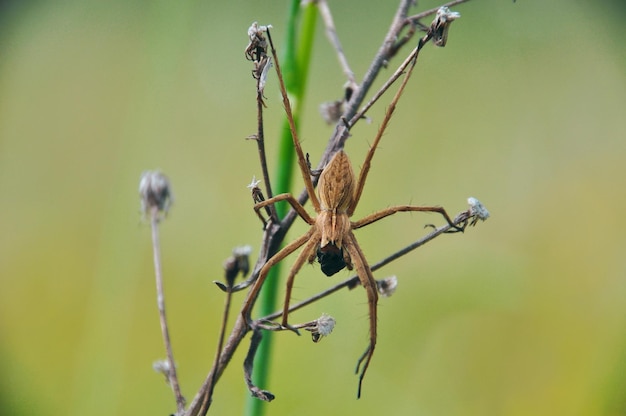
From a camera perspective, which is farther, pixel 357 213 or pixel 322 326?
pixel 357 213

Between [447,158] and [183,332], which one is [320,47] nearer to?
[447,158]

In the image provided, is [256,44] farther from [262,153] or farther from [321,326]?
[321,326]

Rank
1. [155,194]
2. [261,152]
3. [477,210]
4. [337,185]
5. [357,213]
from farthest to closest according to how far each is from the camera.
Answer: [357,213] < [155,194] < [337,185] < [477,210] < [261,152]

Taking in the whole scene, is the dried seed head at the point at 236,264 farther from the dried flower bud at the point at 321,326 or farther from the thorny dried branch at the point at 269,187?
the dried flower bud at the point at 321,326

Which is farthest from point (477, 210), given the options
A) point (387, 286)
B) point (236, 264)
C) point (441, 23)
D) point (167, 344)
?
point (167, 344)

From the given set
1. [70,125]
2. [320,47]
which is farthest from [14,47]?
[320,47]

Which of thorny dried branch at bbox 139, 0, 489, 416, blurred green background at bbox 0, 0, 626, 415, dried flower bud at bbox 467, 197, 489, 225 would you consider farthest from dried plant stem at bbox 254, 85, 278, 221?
blurred green background at bbox 0, 0, 626, 415

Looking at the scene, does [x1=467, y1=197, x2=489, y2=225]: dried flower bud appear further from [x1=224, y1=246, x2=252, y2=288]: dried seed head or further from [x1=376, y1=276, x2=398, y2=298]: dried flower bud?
[x1=224, y1=246, x2=252, y2=288]: dried seed head
